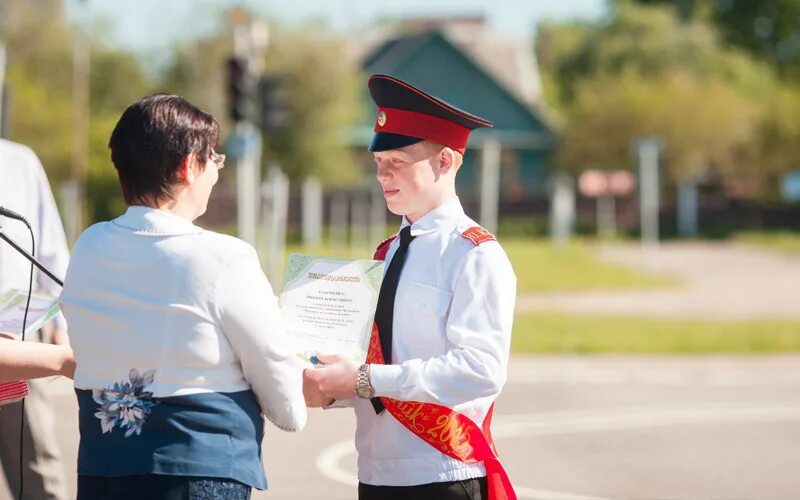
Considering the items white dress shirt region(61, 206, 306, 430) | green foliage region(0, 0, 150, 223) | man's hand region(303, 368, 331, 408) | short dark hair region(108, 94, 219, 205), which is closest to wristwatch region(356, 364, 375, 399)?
man's hand region(303, 368, 331, 408)

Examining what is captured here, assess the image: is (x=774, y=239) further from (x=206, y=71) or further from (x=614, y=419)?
(x=614, y=419)

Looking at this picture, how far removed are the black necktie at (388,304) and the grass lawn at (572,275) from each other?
856 inches

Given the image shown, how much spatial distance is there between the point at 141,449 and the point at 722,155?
56.3 meters

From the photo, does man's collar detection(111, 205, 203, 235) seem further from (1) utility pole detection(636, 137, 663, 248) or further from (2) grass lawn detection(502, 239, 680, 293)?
(1) utility pole detection(636, 137, 663, 248)

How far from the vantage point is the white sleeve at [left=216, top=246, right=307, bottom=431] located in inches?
119

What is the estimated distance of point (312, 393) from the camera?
3.41 m

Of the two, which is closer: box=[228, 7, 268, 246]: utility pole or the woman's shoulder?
the woman's shoulder

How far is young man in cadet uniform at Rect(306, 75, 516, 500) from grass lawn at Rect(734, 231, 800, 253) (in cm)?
4202

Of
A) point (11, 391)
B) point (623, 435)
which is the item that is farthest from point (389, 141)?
point (623, 435)

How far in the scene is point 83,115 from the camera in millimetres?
52625

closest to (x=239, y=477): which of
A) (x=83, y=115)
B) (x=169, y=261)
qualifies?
(x=169, y=261)

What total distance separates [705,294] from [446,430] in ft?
74.0

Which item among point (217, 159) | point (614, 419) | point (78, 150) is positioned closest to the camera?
point (217, 159)

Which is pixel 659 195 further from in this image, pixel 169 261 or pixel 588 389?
pixel 169 261
